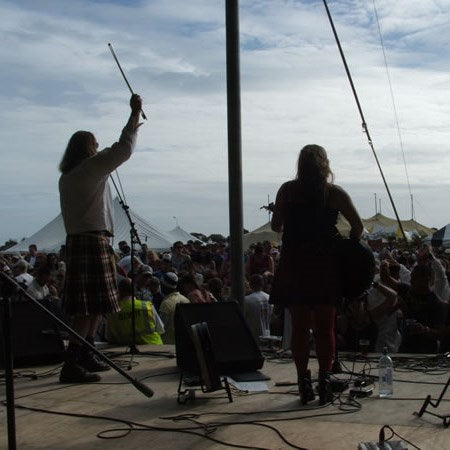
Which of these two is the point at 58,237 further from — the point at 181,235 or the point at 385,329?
the point at 385,329

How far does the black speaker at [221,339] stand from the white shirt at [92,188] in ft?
3.17

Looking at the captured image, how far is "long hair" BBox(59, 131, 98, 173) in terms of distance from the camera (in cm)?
550

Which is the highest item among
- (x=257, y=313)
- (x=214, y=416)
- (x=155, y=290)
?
(x=155, y=290)

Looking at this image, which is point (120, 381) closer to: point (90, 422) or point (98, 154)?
point (90, 422)

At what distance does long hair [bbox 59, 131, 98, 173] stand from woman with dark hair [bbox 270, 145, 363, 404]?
1648 millimetres

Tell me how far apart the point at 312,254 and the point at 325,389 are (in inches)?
34.3

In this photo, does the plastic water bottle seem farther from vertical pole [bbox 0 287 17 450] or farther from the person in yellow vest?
the person in yellow vest

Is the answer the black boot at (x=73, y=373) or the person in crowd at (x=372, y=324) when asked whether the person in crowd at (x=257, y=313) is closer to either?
the person in crowd at (x=372, y=324)

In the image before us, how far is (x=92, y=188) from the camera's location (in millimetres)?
5414

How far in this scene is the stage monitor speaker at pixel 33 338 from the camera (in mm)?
6195

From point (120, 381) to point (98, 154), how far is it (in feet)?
5.71

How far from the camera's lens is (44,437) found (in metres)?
4.02

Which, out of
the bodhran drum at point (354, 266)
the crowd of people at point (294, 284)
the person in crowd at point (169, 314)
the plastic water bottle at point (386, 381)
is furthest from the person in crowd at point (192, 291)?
the bodhran drum at point (354, 266)

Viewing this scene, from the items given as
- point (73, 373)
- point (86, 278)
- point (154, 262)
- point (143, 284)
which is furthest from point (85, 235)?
point (154, 262)
